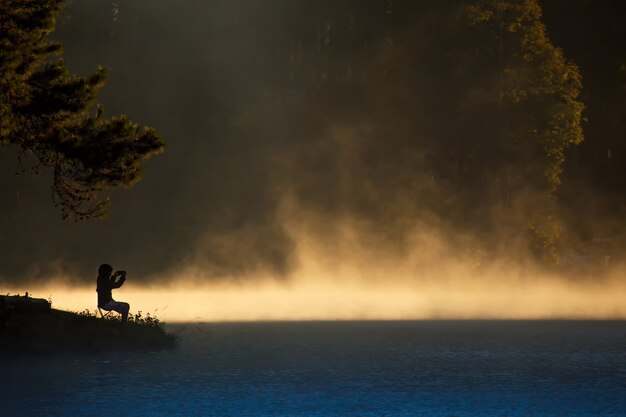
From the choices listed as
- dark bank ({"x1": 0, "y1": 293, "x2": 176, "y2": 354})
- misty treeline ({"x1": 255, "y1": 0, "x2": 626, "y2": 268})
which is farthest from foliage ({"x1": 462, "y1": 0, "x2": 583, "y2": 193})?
dark bank ({"x1": 0, "y1": 293, "x2": 176, "y2": 354})

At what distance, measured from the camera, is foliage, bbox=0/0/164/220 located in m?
25.5

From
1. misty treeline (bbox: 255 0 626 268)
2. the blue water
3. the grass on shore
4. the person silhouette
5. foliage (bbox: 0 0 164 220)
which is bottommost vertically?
the blue water

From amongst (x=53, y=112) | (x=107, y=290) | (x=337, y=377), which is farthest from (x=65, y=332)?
(x=337, y=377)

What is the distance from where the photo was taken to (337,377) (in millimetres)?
19969

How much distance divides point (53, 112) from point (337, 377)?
393 inches

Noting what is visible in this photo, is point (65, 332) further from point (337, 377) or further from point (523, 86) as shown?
point (523, 86)

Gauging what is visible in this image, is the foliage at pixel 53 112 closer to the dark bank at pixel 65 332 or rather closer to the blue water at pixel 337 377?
the dark bank at pixel 65 332

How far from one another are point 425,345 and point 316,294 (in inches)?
1183

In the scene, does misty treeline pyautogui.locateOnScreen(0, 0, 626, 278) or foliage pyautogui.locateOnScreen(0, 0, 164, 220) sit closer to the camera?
foliage pyautogui.locateOnScreen(0, 0, 164, 220)

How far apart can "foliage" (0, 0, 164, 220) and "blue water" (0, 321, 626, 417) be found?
4.58 metres

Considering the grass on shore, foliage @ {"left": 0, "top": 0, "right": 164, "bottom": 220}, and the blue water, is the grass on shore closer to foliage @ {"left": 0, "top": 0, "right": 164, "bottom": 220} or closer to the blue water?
the blue water

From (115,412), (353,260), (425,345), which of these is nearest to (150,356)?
(425,345)

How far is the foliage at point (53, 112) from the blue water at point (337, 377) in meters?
4.58

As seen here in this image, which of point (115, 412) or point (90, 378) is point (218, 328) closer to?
point (90, 378)
